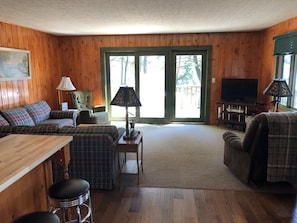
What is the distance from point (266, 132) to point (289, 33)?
270 cm

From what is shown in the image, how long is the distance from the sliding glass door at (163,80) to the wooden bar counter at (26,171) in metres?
4.77

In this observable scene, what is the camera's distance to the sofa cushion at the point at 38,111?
190 inches

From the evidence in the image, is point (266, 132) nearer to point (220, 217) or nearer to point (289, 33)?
point (220, 217)

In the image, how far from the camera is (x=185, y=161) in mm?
3990

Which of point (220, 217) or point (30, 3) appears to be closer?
point (220, 217)

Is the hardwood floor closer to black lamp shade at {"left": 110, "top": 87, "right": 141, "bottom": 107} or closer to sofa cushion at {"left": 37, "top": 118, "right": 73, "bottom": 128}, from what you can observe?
black lamp shade at {"left": 110, "top": 87, "right": 141, "bottom": 107}

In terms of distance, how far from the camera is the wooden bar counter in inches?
55.0

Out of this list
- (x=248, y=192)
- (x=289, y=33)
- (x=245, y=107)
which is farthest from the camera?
(x=245, y=107)

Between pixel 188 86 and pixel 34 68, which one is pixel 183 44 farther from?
pixel 34 68

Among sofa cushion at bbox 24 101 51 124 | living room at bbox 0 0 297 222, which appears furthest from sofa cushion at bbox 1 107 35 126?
living room at bbox 0 0 297 222

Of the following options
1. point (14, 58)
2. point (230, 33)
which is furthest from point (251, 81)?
point (14, 58)

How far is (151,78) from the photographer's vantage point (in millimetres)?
6633

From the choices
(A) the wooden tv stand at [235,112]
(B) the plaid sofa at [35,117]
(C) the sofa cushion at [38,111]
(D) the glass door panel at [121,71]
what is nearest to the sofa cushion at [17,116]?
(B) the plaid sofa at [35,117]

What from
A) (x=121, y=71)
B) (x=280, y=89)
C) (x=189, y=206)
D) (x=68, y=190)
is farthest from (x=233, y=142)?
(x=121, y=71)
